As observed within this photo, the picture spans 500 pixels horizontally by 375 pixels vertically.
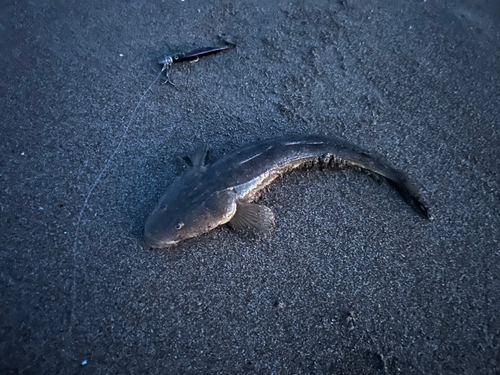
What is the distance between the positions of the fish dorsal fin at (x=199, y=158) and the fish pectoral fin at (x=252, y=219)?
489mm

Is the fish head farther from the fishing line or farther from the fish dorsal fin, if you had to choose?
the fishing line

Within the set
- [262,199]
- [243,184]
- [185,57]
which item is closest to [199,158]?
[243,184]

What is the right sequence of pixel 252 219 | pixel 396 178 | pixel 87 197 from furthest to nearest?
1. pixel 396 178
2. pixel 87 197
3. pixel 252 219

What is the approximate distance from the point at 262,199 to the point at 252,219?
28 cm

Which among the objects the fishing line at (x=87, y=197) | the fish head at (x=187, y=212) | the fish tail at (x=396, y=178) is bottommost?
the fishing line at (x=87, y=197)

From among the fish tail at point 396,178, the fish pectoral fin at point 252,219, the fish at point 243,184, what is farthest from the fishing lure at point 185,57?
the fish tail at point 396,178

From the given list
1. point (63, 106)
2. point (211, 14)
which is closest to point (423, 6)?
point (211, 14)

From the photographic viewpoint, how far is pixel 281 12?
4.16m

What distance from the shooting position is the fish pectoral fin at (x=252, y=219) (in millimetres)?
2857

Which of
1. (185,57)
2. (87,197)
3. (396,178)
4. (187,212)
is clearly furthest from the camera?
(185,57)

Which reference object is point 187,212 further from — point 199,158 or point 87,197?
point 87,197

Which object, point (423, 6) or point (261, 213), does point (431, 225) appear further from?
point (423, 6)

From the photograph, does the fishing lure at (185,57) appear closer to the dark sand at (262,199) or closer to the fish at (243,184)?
the dark sand at (262,199)

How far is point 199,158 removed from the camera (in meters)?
3.06
